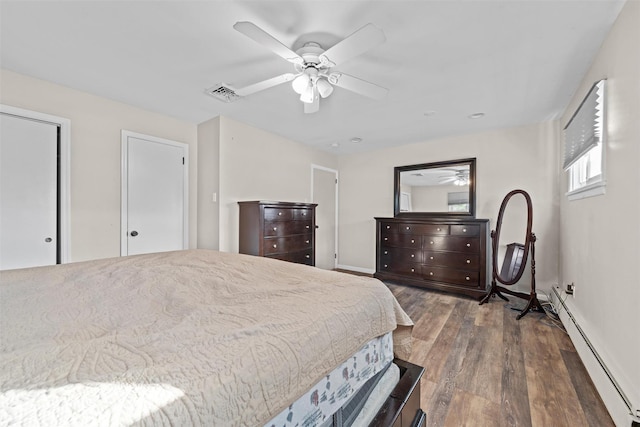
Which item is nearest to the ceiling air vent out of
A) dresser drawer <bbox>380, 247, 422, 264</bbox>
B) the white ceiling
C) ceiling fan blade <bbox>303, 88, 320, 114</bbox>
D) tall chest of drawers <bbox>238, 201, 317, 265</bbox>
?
the white ceiling

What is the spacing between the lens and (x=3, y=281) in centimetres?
127

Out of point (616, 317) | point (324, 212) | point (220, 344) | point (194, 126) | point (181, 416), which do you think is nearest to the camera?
point (181, 416)

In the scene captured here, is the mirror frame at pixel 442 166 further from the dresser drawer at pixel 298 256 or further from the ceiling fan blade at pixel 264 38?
the ceiling fan blade at pixel 264 38

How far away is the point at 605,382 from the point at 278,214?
117 inches

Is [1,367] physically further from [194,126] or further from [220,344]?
[194,126]

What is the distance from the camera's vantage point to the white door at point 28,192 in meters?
2.19

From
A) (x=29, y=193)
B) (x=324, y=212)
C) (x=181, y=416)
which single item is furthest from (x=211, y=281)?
(x=324, y=212)

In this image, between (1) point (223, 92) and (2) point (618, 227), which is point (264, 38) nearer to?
(1) point (223, 92)

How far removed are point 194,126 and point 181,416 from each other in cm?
363

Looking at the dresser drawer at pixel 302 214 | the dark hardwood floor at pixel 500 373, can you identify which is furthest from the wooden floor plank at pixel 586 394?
the dresser drawer at pixel 302 214

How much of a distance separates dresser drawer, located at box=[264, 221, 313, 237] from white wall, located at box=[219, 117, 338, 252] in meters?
0.49

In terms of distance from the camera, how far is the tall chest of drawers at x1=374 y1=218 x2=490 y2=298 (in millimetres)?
3352

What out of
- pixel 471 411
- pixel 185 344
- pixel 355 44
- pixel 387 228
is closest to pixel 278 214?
pixel 387 228

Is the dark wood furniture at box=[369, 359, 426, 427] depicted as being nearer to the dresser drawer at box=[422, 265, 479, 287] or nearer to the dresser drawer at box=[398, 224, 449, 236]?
the dresser drawer at box=[422, 265, 479, 287]
